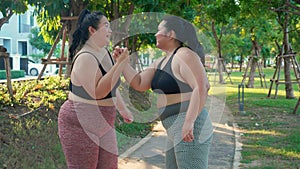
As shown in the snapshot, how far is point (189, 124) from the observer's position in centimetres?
291

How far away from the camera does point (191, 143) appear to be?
2.99 m

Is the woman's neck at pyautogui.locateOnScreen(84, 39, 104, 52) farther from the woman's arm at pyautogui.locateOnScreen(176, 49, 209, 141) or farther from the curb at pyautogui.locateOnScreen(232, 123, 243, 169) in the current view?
the curb at pyautogui.locateOnScreen(232, 123, 243, 169)

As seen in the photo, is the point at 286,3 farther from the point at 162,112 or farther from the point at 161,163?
the point at 162,112

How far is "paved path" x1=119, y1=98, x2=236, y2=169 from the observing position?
19.6 ft

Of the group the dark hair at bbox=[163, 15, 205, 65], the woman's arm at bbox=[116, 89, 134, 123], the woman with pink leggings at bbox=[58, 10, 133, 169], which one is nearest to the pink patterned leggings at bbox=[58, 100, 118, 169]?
the woman with pink leggings at bbox=[58, 10, 133, 169]

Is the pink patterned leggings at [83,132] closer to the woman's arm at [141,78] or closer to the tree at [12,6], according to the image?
the woman's arm at [141,78]

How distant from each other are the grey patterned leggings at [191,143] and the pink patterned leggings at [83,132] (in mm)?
459

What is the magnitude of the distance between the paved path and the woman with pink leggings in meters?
2.10

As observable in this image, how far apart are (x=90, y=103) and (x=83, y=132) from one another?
20 cm

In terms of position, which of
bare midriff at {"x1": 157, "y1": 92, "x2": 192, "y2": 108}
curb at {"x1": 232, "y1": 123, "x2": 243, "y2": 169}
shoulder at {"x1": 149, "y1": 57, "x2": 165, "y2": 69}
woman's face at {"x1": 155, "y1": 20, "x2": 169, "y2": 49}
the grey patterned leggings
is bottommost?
curb at {"x1": 232, "y1": 123, "x2": 243, "y2": 169}

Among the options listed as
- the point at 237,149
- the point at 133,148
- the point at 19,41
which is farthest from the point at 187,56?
the point at 19,41

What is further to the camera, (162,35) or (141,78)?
(141,78)

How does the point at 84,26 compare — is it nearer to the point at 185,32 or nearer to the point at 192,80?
the point at 185,32

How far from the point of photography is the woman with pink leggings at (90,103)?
2854 millimetres
